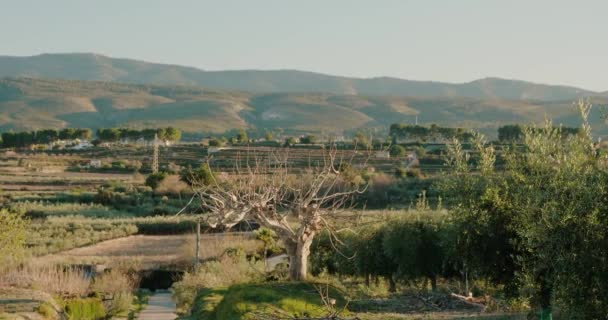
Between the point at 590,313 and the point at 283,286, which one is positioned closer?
the point at 590,313

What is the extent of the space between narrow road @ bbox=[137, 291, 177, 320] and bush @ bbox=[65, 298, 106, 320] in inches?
57.1

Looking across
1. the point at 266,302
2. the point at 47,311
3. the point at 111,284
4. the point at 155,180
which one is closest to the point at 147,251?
the point at 111,284

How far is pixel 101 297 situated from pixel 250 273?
774cm

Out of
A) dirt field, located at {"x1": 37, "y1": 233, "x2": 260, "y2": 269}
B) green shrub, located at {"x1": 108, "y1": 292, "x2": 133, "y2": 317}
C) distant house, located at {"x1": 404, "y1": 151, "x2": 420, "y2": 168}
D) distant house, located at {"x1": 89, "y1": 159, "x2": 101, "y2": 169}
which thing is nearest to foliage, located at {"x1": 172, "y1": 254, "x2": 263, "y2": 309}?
green shrub, located at {"x1": 108, "y1": 292, "x2": 133, "y2": 317}

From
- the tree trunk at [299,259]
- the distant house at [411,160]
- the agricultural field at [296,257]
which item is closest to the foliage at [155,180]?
the agricultural field at [296,257]

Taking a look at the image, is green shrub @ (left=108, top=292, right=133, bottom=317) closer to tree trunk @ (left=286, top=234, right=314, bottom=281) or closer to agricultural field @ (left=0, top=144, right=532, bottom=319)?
agricultural field @ (left=0, top=144, right=532, bottom=319)

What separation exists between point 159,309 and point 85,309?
358cm

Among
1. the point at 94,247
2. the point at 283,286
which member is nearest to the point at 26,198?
the point at 94,247

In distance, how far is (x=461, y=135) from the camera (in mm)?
110625

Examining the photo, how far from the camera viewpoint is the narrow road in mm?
28547

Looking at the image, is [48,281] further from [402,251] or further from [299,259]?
[402,251]

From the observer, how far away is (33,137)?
135 m

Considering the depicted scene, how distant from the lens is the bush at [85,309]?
27.4m

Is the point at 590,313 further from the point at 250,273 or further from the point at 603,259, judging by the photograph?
the point at 250,273
